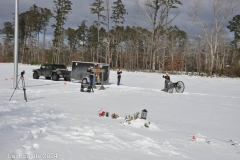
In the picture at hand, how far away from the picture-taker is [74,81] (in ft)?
76.7

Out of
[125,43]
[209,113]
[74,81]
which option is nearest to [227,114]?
[209,113]

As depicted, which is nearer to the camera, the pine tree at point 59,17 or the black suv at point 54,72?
the black suv at point 54,72

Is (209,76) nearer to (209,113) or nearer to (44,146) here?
(209,113)

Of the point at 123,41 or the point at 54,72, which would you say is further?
the point at 123,41

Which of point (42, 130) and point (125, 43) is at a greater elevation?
point (125, 43)

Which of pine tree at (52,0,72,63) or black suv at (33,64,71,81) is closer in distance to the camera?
black suv at (33,64,71,81)

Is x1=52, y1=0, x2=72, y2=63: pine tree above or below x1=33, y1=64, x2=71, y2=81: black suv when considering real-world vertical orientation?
above

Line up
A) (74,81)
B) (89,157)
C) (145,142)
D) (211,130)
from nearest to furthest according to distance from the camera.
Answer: (89,157), (145,142), (211,130), (74,81)

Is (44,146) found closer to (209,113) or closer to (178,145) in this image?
(178,145)

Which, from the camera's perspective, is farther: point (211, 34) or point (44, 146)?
point (211, 34)

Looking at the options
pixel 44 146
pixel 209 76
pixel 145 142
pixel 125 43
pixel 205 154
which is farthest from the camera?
pixel 125 43

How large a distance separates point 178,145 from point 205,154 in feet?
2.01

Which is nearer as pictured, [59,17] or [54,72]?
[54,72]

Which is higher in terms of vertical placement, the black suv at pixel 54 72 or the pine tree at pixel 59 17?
the pine tree at pixel 59 17
